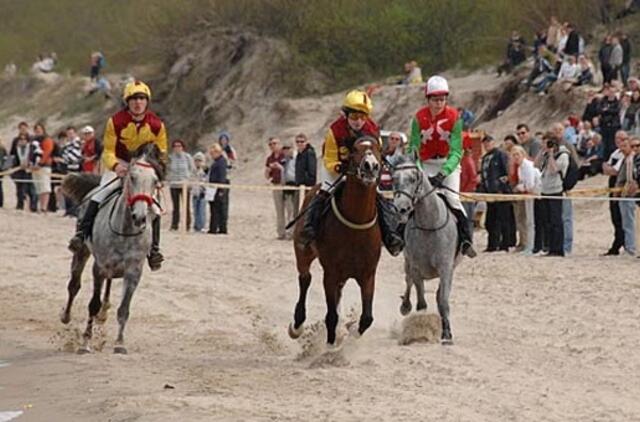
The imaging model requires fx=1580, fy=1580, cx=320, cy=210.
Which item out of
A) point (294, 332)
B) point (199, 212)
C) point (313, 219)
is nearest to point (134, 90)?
point (313, 219)

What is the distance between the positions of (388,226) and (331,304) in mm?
876

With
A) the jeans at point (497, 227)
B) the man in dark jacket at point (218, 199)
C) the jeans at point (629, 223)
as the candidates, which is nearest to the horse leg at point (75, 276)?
the jeans at point (629, 223)

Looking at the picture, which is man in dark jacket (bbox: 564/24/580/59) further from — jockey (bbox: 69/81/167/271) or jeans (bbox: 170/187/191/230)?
jockey (bbox: 69/81/167/271)

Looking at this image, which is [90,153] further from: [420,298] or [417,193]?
[417,193]

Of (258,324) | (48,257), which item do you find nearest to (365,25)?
(48,257)

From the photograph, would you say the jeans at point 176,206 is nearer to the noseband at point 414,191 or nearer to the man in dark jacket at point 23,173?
the man in dark jacket at point 23,173

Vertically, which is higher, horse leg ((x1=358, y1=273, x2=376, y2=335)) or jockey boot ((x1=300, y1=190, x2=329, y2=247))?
jockey boot ((x1=300, y1=190, x2=329, y2=247))

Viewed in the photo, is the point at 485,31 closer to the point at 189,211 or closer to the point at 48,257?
the point at 189,211

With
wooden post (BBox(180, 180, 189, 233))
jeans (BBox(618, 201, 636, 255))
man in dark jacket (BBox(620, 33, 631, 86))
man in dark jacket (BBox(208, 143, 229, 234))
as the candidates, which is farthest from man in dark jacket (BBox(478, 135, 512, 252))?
man in dark jacket (BBox(620, 33, 631, 86))

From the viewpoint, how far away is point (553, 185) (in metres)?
23.5

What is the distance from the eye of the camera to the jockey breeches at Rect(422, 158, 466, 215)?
15727 mm

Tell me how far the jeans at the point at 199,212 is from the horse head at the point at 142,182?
14.6 meters

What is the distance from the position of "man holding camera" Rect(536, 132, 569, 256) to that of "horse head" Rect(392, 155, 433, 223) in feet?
27.8

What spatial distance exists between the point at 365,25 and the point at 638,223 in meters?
25.9
